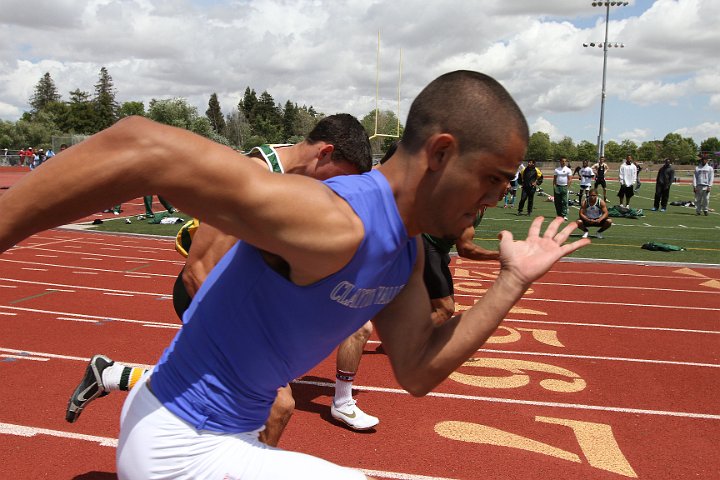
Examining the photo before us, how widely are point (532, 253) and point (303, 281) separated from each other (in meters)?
0.72

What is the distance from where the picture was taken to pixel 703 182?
20.8 m

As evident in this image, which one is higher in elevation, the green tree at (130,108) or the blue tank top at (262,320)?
the green tree at (130,108)

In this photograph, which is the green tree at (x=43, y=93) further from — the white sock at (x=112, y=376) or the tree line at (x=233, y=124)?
the white sock at (x=112, y=376)

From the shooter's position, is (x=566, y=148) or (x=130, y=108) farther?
(x=566, y=148)

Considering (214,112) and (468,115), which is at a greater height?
(214,112)

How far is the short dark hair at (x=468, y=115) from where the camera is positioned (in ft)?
4.55

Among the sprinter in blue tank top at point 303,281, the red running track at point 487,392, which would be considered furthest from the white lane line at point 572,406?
the sprinter in blue tank top at point 303,281

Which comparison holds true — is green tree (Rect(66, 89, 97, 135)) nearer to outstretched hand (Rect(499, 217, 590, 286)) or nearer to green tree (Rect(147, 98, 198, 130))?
green tree (Rect(147, 98, 198, 130))

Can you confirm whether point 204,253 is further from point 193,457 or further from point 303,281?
point 303,281

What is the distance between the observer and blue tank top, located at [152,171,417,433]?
1.29 m

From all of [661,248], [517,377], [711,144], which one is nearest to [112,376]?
[517,377]

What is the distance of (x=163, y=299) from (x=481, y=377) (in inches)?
179

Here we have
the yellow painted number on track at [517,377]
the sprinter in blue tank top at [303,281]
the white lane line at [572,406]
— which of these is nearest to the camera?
the sprinter in blue tank top at [303,281]

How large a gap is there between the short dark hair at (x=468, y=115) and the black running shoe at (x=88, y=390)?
212 centimetres
